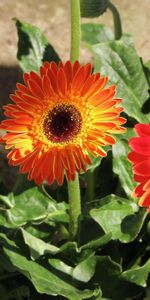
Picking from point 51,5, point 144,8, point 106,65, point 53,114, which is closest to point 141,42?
point 144,8

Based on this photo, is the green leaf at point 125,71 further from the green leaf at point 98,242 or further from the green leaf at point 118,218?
the green leaf at point 98,242

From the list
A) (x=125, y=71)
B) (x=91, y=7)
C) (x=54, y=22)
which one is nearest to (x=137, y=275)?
(x=125, y=71)

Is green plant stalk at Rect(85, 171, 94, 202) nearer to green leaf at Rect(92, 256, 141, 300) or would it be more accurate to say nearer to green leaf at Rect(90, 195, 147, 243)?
green leaf at Rect(90, 195, 147, 243)

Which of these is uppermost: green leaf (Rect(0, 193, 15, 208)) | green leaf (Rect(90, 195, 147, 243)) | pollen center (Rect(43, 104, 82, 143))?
pollen center (Rect(43, 104, 82, 143))

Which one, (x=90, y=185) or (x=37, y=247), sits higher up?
(x=90, y=185)

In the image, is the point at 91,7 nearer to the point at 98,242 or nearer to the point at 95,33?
the point at 95,33

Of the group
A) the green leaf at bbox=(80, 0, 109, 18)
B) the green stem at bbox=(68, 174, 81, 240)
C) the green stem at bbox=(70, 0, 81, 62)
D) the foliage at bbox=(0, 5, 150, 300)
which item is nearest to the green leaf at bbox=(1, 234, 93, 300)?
the foliage at bbox=(0, 5, 150, 300)
